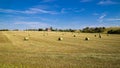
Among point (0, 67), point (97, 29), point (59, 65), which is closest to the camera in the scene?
point (0, 67)

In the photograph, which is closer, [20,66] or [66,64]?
[20,66]

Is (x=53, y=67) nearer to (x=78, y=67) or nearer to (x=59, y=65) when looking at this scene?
(x=59, y=65)

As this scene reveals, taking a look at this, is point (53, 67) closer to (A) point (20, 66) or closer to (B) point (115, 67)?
(A) point (20, 66)

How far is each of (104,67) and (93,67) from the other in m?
0.74

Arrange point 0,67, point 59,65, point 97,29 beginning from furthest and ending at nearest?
point 97,29 < point 59,65 < point 0,67

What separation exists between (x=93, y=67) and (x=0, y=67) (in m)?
6.09

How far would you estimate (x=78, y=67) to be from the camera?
11953 mm

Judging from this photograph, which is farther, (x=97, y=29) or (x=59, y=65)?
(x=97, y=29)

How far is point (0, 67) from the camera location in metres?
11.5

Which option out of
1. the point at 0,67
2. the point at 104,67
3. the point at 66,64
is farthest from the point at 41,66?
the point at 104,67

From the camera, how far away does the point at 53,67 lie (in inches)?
470

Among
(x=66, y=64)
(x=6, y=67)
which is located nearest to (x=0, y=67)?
(x=6, y=67)

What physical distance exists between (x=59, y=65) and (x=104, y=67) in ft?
10.1

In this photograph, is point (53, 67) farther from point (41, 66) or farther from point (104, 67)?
point (104, 67)
